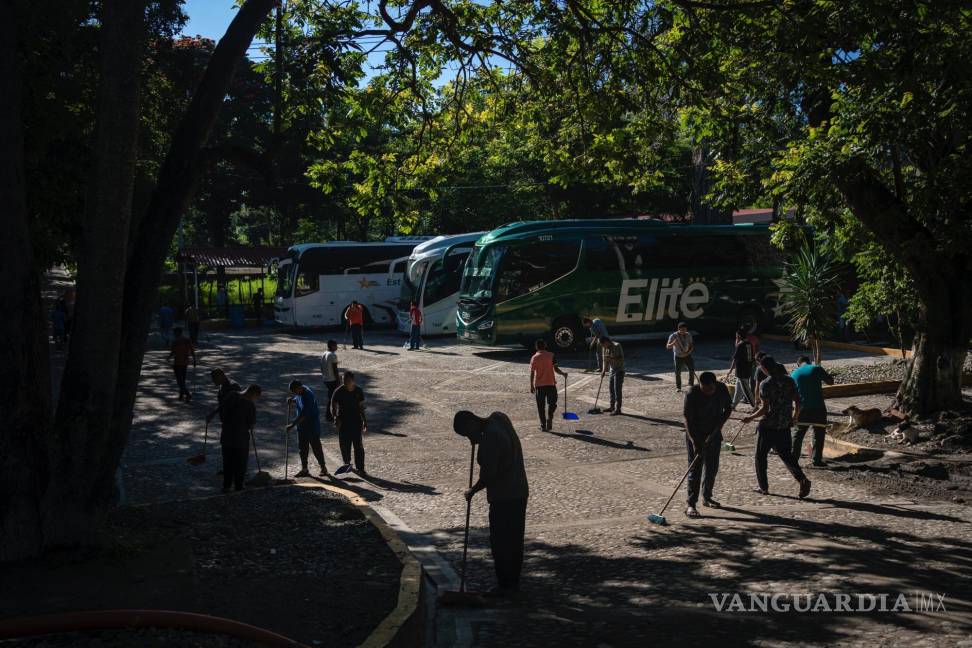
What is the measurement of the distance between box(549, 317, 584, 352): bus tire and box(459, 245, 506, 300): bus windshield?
2089 mm

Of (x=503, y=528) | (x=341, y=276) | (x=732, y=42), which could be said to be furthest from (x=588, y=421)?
(x=341, y=276)

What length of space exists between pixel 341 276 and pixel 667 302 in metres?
13.0

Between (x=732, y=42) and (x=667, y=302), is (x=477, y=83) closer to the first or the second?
(x=732, y=42)

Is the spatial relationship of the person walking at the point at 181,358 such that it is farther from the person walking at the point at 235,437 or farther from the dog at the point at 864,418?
the dog at the point at 864,418

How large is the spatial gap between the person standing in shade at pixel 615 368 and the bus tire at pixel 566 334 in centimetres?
853

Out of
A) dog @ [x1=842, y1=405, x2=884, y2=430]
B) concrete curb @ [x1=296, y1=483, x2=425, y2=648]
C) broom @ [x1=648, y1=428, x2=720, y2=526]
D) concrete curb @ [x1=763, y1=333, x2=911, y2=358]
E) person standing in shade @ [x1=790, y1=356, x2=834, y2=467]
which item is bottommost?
concrete curb @ [x1=296, y1=483, x2=425, y2=648]

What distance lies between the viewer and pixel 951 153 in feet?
40.2

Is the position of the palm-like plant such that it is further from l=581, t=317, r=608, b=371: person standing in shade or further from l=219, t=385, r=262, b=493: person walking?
l=219, t=385, r=262, b=493: person walking

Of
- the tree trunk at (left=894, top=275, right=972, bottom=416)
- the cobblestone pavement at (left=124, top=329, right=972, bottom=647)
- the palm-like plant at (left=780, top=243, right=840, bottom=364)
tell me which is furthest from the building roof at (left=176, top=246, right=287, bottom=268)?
the tree trunk at (left=894, top=275, right=972, bottom=416)

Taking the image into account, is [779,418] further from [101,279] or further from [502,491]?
[101,279]

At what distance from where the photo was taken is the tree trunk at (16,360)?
263 inches

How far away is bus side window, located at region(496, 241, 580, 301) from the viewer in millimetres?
24359

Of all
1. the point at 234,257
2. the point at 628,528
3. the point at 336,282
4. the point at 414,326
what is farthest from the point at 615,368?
the point at 234,257

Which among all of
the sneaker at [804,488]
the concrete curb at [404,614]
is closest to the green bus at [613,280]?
the sneaker at [804,488]
